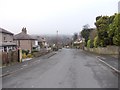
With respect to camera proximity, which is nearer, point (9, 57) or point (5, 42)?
point (9, 57)

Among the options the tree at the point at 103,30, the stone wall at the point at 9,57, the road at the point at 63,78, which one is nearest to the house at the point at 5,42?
the stone wall at the point at 9,57

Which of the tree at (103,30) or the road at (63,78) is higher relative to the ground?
the tree at (103,30)

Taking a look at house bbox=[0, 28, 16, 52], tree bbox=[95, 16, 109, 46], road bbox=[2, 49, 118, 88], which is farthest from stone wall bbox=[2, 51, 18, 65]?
tree bbox=[95, 16, 109, 46]

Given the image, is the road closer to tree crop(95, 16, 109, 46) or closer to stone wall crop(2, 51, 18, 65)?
stone wall crop(2, 51, 18, 65)

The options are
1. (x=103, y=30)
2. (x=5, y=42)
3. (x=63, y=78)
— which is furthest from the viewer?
(x=103, y=30)

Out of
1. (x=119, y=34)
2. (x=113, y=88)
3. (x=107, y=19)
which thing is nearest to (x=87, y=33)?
(x=107, y=19)

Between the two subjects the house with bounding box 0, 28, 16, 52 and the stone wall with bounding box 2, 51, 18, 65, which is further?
the house with bounding box 0, 28, 16, 52

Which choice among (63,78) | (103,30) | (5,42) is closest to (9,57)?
(63,78)

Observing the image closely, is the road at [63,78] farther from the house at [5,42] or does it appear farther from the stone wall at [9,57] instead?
the house at [5,42]

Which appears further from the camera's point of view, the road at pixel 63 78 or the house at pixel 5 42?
the house at pixel 5 42

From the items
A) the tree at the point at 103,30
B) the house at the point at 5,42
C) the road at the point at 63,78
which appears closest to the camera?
the road at the point at 63,78

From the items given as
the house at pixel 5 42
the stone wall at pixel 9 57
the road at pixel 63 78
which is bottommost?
the road at pixel 63 78

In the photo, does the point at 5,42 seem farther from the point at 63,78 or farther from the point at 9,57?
the point at 63,78

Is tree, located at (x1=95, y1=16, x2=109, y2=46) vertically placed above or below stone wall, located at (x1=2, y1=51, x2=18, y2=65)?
above
